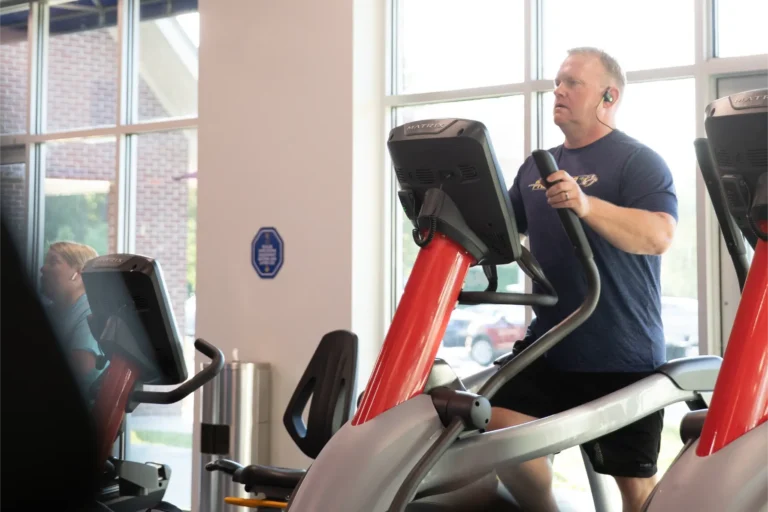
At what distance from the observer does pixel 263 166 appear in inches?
198

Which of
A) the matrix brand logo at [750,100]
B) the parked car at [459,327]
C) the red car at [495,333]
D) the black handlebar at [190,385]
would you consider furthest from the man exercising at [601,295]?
the parked car at [459,327]

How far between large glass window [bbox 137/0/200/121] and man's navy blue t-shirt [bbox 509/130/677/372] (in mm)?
3625

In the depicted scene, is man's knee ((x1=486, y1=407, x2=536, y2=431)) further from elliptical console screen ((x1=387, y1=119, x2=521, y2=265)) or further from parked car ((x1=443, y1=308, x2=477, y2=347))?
parked car ((x1=443, y1=308, x2=477, y2=347))

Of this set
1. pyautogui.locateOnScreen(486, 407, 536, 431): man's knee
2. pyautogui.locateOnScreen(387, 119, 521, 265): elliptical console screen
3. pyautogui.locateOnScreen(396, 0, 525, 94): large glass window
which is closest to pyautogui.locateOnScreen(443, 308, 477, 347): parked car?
pyautogui.locateOnScreen(396, 0, 525, 94): large glass window

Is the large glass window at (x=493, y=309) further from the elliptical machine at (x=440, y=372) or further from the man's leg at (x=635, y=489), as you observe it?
the elliptical machine at (x=440, y=372)

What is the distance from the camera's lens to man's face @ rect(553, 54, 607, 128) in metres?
2.63

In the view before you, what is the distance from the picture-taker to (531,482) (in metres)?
2.59

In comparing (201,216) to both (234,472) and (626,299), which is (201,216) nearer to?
(234,472)

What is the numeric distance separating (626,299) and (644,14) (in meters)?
2.14

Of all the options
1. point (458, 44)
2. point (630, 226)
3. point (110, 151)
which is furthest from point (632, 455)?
point (110, 151)

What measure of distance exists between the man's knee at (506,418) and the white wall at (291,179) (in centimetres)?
219

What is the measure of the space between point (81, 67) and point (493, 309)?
3744 millimetres

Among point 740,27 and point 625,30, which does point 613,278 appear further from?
point 625,30

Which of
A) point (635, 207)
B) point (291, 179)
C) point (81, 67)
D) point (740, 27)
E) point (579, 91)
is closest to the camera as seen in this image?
point (635, 207)
